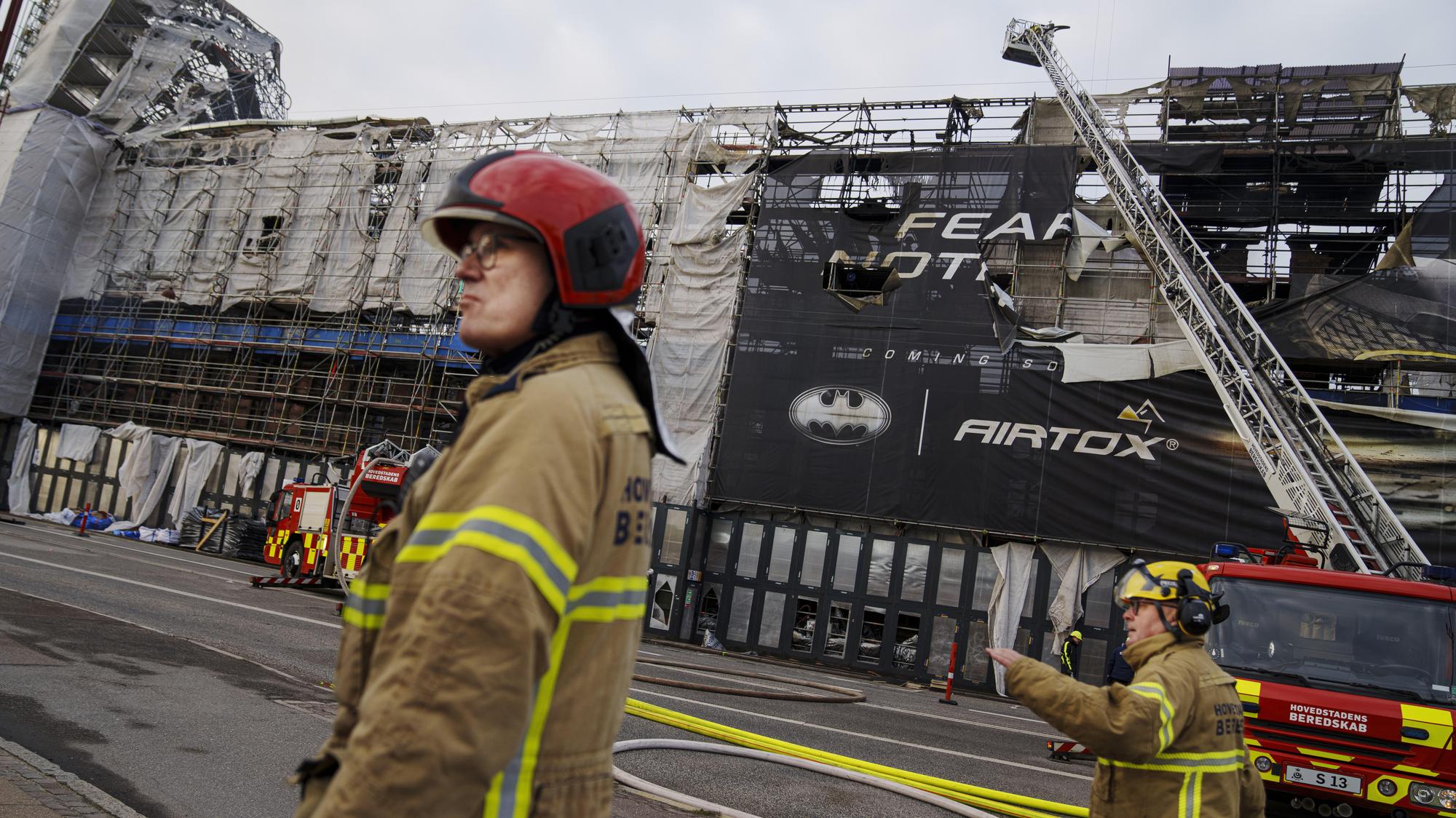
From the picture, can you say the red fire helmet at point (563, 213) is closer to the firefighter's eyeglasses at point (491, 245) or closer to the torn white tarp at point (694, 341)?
the firefighter's eyeglasses at point (491, 245)

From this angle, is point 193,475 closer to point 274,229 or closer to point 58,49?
point 274,229

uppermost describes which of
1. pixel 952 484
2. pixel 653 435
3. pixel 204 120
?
pixel 204 120

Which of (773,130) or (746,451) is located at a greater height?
(773,130)

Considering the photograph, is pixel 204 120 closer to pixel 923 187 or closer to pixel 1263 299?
pixel 923 187

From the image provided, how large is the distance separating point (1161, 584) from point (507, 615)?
10.5ft

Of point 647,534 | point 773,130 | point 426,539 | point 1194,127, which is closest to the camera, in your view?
point 426,539

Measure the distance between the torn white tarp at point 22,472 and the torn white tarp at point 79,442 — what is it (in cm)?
185

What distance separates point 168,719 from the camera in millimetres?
6168

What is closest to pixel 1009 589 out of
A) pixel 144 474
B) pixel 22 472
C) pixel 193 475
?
pixel 193 475

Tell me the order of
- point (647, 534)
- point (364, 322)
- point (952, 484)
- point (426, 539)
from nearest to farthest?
point (426, 539) → point (647, 534) → point (952, 484) → point (364, 322)

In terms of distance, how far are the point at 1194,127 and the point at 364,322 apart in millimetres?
25627

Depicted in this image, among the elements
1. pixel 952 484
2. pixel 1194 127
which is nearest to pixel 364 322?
pixel 952 484

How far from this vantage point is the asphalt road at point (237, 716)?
17.5 ft

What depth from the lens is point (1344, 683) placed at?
796cm
